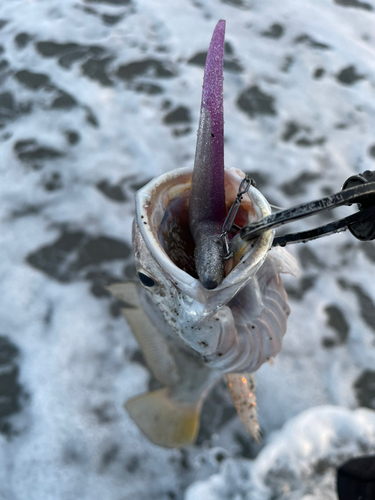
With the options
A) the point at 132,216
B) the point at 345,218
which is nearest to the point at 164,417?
the point at 132,216

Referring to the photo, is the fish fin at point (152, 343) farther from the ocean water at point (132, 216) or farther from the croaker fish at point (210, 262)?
the ocean water at point (132, 216)

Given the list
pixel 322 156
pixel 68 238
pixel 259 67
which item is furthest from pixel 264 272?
pixel 259 67

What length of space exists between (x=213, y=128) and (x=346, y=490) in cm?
218

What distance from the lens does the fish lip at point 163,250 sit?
1.06m

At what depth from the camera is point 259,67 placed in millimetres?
4102

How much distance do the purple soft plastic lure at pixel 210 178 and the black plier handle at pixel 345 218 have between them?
134 millimetres

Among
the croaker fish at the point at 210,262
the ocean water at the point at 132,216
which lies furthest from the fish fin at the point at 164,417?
the croaker fish at the point at 210,262

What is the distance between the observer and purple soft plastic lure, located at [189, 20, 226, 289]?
1033 mm

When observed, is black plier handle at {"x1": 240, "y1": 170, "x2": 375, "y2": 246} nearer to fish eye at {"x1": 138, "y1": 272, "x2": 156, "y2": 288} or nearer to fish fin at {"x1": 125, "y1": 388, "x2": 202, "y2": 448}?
fish eye at {"x1": 138, "y1": 272, "x2": 156, "y2": 288}

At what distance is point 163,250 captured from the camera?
1.10 metres

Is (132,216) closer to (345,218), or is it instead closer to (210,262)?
(210,262)

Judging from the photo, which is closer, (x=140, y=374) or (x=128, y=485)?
(x=128, y=485)

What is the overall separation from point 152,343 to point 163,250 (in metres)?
1.04

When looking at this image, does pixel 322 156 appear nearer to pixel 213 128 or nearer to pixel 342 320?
pixel 342 320
